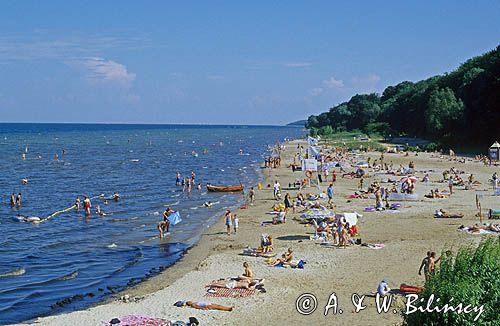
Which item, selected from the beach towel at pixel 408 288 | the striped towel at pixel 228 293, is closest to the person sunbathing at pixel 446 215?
the beach towel at pixel 408 288

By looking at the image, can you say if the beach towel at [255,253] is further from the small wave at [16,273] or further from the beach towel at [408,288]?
the small wave at [16,273]

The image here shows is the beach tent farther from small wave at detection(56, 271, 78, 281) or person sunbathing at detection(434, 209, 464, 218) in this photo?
small wave at detection(56, 271, 78, 281)

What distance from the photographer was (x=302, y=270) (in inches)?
824

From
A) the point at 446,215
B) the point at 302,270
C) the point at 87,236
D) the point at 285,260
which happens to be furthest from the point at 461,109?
the point at 302,270

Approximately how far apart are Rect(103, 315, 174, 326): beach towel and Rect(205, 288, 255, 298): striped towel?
2579mm

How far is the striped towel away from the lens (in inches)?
718

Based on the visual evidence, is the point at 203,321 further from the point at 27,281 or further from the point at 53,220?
the point at 53,220

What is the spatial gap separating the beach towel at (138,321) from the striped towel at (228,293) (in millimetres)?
2579

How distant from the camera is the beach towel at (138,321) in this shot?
15.8 m

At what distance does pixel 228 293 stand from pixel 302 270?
361 centimetres

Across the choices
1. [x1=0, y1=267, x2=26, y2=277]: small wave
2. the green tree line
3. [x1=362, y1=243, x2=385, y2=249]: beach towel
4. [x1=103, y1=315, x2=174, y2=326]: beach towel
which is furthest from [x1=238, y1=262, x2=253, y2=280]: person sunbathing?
the green tree line

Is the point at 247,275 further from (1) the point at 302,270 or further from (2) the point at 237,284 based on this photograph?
(1) the point at 302,270

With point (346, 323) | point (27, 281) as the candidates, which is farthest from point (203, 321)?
point (27, 281)

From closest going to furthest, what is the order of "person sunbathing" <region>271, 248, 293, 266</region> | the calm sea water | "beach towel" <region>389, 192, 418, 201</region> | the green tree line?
the calm sea water, "person sunbathing" <region>271, 248, 293, 266</region>, "beach towel" <region>389, 192, 418, 201</region>, the green tree line
